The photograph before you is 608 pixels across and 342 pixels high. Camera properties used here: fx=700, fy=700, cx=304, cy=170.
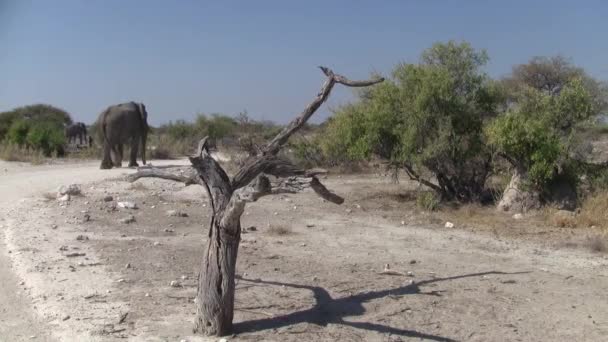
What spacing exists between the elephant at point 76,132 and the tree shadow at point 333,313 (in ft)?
88.0

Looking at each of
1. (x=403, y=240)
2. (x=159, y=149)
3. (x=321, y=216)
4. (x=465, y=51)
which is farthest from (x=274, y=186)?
(x=159, y=149)

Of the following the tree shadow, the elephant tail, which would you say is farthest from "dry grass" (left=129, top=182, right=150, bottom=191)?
the tree shadow

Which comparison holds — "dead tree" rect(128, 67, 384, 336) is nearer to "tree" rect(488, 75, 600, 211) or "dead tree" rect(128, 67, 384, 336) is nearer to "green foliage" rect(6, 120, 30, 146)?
→ "tree" rect(488, 75, 600, 211)

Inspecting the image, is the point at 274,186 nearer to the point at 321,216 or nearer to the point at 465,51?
the point at 321,216

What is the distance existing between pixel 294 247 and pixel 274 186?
3.55 meters

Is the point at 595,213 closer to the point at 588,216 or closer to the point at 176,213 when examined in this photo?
the point at 588,216

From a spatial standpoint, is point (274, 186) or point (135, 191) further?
point (135, 191)

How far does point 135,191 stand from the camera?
13789mm

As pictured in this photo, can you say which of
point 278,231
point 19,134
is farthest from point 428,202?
point 19,134

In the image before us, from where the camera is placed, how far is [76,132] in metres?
32.5

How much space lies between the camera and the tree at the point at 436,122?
41.2ft

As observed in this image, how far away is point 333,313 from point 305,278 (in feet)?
3.96

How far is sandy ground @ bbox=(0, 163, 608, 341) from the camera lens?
5746mm

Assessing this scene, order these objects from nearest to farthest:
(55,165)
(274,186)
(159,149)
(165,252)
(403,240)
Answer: (274,186), (165,252), (403,240), (55,165), (159,149)
